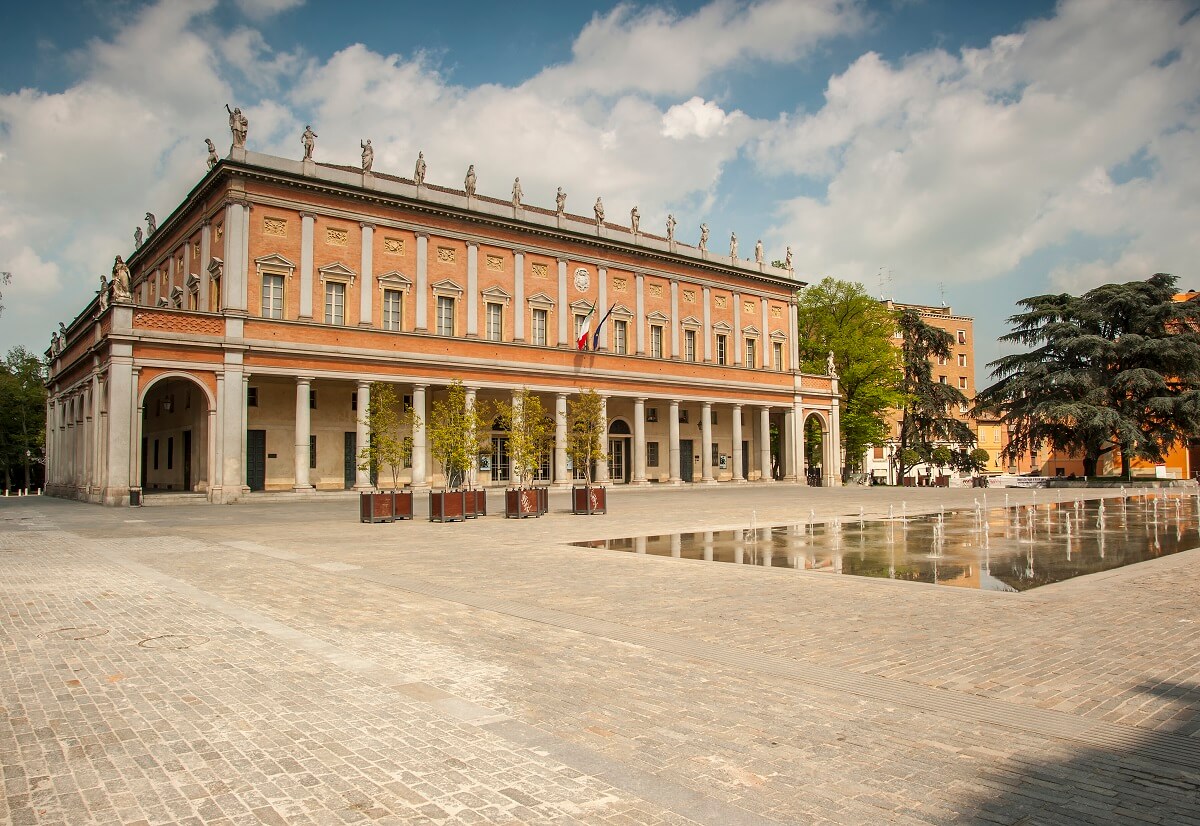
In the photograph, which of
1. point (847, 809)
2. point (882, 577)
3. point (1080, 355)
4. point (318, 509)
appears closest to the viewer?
point (847, 809)

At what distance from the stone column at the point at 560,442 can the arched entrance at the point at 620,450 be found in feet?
17.9

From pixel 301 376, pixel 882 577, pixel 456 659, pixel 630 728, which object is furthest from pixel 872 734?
pixel 301 376

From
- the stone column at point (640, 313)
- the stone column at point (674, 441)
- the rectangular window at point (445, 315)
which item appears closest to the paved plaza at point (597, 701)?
the rectangular window at point (445, 315)

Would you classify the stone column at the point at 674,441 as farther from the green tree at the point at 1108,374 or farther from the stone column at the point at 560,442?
the green tree at the point at 1108,374

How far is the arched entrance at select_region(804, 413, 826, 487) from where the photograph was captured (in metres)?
56.8

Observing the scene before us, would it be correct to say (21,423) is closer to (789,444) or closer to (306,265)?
(306,265)

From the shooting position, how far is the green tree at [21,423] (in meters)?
64.6

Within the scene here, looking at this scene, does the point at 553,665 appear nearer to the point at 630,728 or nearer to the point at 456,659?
the point at 456,659

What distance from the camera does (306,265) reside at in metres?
36.1

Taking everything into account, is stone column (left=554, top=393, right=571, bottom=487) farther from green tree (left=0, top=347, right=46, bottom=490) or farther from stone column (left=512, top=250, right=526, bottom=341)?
green tree (left=0, top=347, right=46, bottom=490)

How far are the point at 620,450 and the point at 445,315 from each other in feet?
48.8

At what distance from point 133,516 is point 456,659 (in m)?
22.3

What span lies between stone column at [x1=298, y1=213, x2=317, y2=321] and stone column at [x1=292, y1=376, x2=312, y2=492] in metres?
3.37

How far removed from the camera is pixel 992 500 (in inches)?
1276
